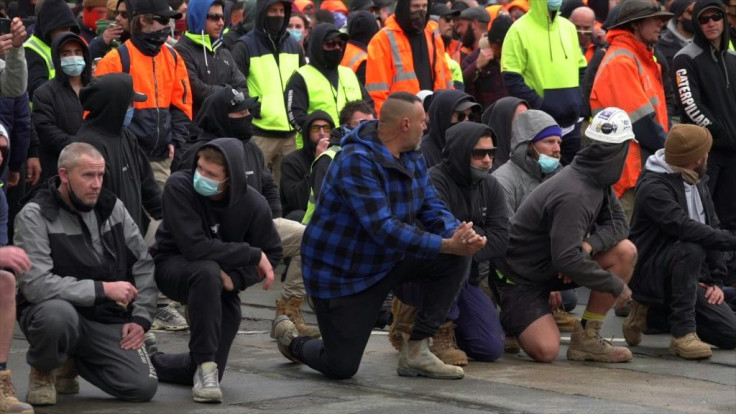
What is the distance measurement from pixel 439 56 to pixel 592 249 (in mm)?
3902

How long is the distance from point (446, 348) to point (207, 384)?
179 cm

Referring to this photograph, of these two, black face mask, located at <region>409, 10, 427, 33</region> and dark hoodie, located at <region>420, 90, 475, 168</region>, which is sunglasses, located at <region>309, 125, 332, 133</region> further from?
black face mask, located at <region>409, 10, 427, 33</region>

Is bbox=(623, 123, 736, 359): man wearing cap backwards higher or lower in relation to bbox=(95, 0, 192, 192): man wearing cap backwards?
lower

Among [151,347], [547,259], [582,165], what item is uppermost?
[582,165]

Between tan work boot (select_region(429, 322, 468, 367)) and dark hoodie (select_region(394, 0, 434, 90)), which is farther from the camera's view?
dark hoodie (select_region(394, 0, 434, 90))

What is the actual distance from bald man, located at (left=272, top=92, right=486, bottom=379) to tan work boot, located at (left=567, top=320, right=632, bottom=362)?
3.88ft

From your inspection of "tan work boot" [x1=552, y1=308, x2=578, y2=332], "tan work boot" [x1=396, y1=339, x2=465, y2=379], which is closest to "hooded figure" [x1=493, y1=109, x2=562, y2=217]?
"tan work boot" [x1=552, y1=308, x2=578, y2=332]

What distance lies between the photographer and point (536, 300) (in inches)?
342

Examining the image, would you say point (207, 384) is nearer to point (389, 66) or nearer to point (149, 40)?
point (149, 40)

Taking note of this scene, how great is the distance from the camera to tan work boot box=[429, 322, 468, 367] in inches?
323

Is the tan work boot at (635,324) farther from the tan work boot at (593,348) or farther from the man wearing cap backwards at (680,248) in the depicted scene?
the tan work boot at (593,348)

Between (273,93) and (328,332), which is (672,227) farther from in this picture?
(273,93)

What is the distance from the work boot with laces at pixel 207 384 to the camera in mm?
6961

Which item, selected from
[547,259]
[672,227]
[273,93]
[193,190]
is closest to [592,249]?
[547,259]
